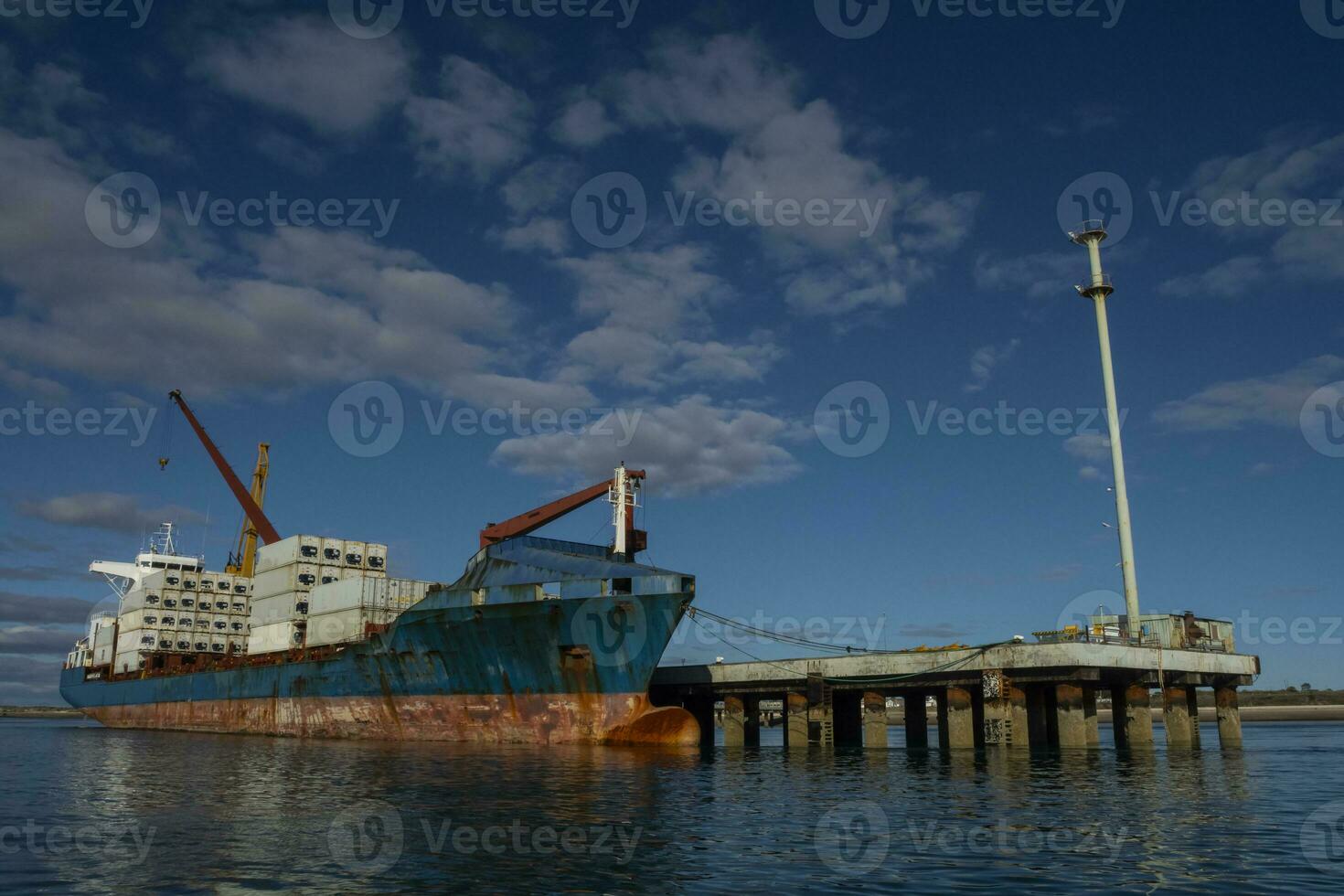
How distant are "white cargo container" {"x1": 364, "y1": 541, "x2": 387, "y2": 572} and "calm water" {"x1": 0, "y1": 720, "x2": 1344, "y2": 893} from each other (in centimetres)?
3187

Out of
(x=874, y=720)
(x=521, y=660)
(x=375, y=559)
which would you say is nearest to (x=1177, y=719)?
(x=874, y=720)

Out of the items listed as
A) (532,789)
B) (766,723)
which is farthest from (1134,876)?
(766,723)

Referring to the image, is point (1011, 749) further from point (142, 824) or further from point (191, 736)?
point (191, 736)

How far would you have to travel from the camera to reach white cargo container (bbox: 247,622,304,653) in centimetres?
6419

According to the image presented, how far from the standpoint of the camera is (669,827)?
2023 centimetres

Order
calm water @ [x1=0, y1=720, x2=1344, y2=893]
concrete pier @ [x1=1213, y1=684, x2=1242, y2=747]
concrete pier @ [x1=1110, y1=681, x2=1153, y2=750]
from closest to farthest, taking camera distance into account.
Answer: calm water @ [x1=0, y1=720, x2=1344, y2=893], concrete pier @ [x1=1110, y1=681, x2=1153, y2=750], concrete pier @ [x1=1213, y1=684, x2=1242, y2=747]

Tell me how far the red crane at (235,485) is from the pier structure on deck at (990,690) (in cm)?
4380

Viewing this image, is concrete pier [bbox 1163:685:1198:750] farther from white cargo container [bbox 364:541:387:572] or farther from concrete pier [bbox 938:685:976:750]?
white cargo container [bbox 364:541:387:572]

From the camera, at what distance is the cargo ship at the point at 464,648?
144 feet

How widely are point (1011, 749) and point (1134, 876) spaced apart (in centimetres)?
2772

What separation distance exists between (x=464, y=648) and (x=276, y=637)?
25.7 meters

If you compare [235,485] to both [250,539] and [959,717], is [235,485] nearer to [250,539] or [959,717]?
[250,539]

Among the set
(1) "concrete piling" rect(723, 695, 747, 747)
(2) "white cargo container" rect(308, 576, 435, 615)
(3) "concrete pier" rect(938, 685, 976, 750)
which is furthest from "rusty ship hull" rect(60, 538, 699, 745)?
(3) "concrete pier" rect(938, 685, 976, 750)

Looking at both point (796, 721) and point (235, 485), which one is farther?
point (235, 485)
